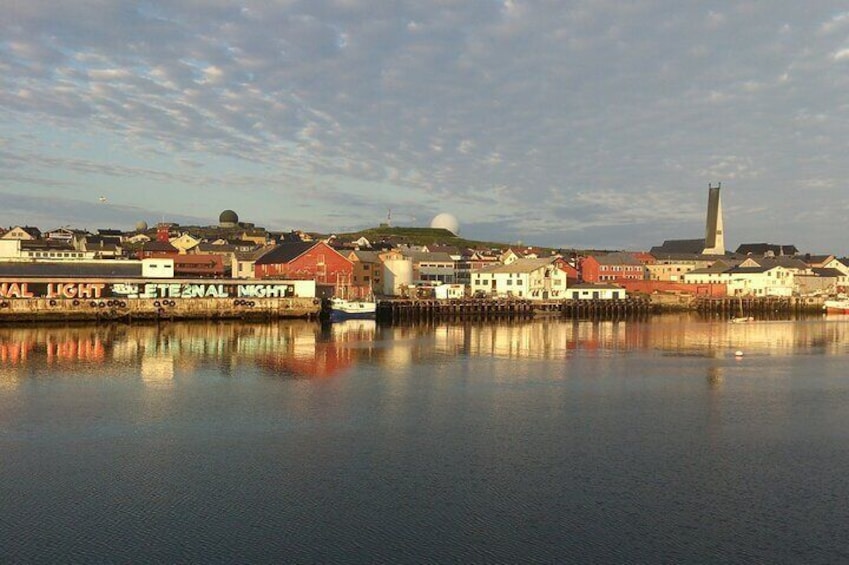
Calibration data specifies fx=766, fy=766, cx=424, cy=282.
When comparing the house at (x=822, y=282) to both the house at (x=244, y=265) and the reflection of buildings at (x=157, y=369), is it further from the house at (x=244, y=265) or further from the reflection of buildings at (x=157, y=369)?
the reflection of buildings at (x=157, y=369)

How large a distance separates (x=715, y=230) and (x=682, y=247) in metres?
5.49

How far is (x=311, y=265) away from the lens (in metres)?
63.9

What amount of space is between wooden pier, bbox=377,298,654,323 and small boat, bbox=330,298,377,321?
1168 millimetres

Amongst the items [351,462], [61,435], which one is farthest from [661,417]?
[61,435]

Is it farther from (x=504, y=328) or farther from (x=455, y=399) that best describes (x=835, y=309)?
(x=455, y=399)

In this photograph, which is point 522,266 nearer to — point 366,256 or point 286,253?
point 366,256

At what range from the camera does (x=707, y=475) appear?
15.4m

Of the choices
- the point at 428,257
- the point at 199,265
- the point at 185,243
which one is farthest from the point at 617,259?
the point at 185,243

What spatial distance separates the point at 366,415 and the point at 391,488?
250 inches

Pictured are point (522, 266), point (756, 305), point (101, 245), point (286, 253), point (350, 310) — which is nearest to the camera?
point (350, 310)

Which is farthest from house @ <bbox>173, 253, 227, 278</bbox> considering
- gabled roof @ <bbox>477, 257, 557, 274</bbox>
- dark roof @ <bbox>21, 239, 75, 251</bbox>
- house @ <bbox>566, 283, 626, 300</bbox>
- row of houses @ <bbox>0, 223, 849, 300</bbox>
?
house @ <bbox>566, 283, 626, 300</bbox>

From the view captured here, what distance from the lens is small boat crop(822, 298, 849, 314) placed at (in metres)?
75.4

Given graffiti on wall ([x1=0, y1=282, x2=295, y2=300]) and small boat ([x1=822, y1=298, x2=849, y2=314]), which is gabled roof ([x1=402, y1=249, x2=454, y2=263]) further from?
small boat ([x1=822, y1=298, x2=849, y2=314])

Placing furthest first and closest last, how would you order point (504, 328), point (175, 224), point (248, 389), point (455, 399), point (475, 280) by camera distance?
point (175, 224) < point (475, 280) < point (504, 328) < point (248, 389) < point (455, 399)
